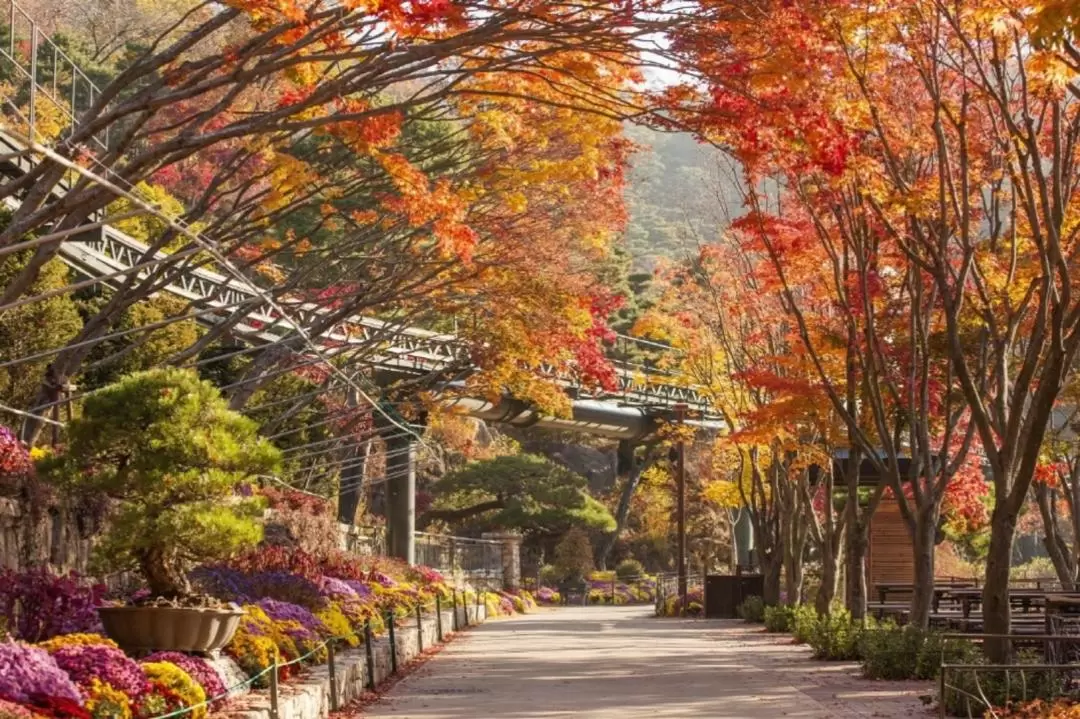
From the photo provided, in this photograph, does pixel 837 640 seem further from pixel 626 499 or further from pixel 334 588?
pixel 626 499

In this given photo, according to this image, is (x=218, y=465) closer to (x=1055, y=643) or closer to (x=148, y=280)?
(x=148, y=280)

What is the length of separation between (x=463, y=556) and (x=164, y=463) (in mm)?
40122

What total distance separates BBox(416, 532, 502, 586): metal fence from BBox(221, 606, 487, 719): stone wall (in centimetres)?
2236

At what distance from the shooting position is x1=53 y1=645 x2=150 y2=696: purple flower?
489 inches

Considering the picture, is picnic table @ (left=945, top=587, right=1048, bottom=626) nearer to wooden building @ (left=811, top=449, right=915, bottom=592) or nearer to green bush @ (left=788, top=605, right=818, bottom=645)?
green bush @ (left=788, top=605, right=818, bottom=645)

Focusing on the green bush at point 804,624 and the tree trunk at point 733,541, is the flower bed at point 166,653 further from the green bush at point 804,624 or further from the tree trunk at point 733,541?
the tree trunk at point 733,541

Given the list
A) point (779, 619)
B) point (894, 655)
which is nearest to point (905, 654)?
point (894, 655)

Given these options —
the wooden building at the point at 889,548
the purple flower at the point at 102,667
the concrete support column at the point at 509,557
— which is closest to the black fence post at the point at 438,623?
the wooden building at the point at 889,548

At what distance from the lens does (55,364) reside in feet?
68.7

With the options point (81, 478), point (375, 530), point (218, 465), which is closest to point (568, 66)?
point (218, 465)

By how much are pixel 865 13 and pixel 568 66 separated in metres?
3.96

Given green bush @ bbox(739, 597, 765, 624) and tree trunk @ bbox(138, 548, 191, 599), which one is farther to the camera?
green bush @ bbox(739, 597, 765, 624)

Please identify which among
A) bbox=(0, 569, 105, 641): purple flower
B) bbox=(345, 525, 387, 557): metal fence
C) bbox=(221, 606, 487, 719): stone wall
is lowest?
bbox=(221, 606, 487, 719): stone wall

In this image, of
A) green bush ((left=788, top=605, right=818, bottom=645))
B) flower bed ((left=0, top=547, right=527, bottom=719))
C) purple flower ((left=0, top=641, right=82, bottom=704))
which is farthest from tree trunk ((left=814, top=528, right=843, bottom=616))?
purple flower ((left=0, top=641, right=82, bottom=704))
